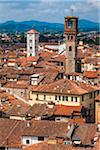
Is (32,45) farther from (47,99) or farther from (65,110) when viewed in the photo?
(65,110)

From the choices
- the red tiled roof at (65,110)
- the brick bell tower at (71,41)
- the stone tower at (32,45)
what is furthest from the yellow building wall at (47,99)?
the stone tower at (32,45)

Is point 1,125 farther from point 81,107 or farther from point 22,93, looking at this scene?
point 22,93

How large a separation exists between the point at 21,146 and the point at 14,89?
14991mm

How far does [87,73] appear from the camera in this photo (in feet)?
132

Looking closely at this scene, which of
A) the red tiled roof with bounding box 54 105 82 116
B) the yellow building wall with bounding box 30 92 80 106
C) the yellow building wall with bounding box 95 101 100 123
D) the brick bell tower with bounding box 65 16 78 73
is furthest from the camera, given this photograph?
the brick bell tower with bounding box 65 16 78 73

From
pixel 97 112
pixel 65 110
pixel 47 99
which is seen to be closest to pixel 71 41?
pixel 47 99

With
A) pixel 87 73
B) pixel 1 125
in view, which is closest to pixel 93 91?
pixel 1 125

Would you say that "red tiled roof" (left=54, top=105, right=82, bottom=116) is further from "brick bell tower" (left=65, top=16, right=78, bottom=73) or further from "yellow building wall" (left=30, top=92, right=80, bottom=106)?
"brick bell tower" (left=65, top=16, right=78, bottom=73)

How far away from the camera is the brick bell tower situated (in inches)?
1524

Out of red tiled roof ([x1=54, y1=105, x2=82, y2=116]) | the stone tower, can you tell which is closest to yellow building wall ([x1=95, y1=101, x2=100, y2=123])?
red tiled roof ([x1=54, y1=105, x2=82, y2=116])

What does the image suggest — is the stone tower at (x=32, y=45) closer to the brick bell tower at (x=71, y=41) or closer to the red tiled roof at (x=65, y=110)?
the brick bell tower at (x=71, y=41)

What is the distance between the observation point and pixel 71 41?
3916cm

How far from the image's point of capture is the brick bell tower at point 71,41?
38719 millimetres

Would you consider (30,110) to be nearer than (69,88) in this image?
Yes
